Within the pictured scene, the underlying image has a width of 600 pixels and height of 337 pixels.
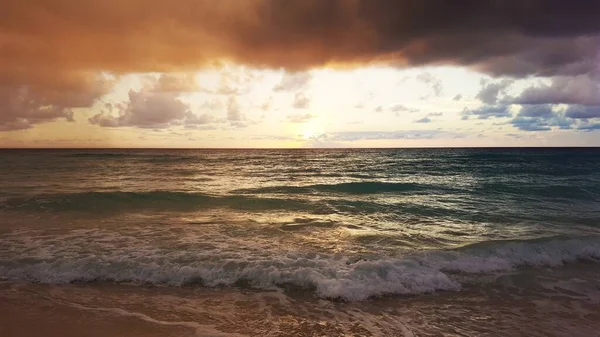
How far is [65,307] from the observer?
700 centimetres

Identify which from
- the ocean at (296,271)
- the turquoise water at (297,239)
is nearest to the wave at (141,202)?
the turquoise water at (297,239)

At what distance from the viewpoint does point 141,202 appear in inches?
771

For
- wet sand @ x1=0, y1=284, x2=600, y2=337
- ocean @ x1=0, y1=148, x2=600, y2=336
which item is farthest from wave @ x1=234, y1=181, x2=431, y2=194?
wet sand @ x1=0, y1=284, x2=600, y2=337

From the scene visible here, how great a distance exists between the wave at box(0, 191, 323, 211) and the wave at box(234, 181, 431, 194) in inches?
145

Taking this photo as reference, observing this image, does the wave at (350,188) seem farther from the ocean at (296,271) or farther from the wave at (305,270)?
the wave at (305,270)

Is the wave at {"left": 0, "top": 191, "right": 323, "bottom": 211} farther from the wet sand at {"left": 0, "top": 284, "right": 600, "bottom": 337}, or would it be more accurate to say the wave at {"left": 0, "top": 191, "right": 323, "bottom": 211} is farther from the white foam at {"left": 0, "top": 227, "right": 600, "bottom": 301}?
the wet sand at {"left": 0, "top": 284, "right": 600, "bottom": 337}

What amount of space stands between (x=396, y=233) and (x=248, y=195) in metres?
11.4

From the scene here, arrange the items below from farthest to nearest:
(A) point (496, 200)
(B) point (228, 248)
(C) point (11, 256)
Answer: (A) point (496, 200) → (B) point (228, 248) → (C) point (11, 256)

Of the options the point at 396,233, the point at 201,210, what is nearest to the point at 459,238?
the point at 396,233

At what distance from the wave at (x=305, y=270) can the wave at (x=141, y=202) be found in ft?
28.4

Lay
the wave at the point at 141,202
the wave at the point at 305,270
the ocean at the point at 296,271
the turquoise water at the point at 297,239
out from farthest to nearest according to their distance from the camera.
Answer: the wave at the point at 141,202 → the turquoise water at the point at 297,239 → the wave at the point at 305,270 → the ocean at the point at 296,271

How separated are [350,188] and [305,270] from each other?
1783 centimetres

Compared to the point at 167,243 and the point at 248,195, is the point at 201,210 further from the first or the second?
the point at 167,243

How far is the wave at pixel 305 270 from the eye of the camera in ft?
27.0
